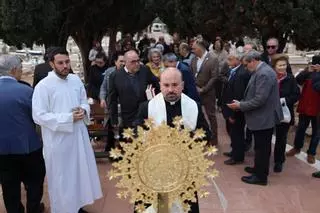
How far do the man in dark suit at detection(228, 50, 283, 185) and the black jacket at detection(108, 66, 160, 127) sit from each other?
4.02ft

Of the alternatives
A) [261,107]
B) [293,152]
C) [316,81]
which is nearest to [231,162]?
[293,152]

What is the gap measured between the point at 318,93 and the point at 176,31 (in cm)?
1133

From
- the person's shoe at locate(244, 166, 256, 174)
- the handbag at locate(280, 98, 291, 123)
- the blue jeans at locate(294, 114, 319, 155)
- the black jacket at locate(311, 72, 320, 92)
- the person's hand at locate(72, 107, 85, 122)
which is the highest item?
the black jacket at locate(311, 72, 320, 92)

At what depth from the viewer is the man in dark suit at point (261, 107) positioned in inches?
214

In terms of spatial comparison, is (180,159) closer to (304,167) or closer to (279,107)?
(279,107)

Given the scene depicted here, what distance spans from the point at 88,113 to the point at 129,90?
1.01 metres

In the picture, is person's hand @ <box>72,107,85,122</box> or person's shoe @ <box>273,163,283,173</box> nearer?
person's hand @ <box>72,107,85,122</box>

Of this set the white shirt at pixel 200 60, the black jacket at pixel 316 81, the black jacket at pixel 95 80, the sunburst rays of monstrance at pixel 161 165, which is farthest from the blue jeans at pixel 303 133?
the sunburst rays of monstrance at pixel 161 165

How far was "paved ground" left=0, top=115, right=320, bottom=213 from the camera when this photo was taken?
16.6 ft

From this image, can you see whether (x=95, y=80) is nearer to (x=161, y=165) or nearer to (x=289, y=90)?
(x=289, y=90)

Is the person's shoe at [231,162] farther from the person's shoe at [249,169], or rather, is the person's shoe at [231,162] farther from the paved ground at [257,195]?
the person's shoe at [249,169]

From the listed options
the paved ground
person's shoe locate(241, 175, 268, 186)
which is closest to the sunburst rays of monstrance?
the paved ground

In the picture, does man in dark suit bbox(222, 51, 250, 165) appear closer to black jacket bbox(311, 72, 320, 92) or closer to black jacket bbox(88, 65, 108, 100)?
black jacket bbox(311, 72, 320, 92)

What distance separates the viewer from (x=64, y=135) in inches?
172
